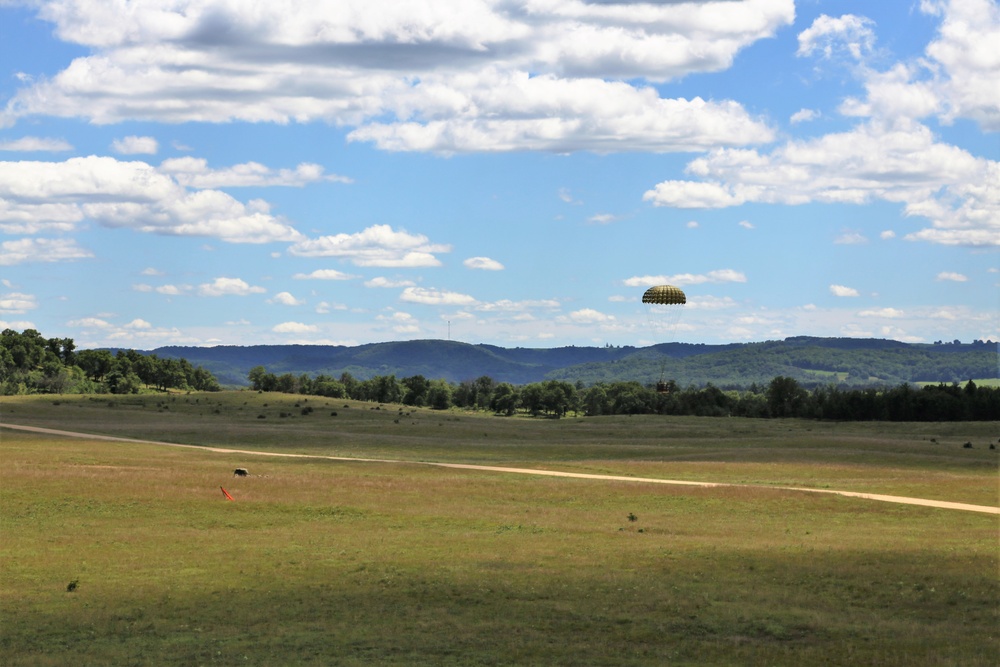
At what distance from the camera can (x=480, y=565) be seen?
37.0 meters

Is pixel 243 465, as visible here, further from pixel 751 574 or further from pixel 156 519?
pixel 751 574

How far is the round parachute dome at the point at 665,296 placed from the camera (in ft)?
405

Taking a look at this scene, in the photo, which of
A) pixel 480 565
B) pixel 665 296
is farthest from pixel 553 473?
pixel 665 296

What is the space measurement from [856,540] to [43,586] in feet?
93.1

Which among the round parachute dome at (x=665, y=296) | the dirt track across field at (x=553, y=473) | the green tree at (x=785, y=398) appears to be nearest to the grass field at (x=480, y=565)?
the dirt track across field at (x=553, y=473)

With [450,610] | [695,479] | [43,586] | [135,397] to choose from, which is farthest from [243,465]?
[135,397]

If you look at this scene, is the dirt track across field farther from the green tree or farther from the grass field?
the green tree

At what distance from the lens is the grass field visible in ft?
88.0

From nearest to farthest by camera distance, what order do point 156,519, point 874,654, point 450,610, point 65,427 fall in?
1. point 874,654
2. point 450,610
3. point 156,519
4. point 65,427

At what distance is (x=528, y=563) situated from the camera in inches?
1478

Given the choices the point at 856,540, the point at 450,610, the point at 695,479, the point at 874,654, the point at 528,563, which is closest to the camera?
the point at 874,654

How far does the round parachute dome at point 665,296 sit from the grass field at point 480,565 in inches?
1851

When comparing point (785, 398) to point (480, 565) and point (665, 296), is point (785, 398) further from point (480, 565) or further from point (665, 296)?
point (480, 565)

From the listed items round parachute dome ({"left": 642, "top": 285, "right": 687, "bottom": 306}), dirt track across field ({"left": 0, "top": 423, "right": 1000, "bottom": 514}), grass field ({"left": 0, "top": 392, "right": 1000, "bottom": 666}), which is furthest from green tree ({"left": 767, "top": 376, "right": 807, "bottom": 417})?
dirt track across field ({"left": 0, "top": 423, "right": 1000, "bottom": 514})
